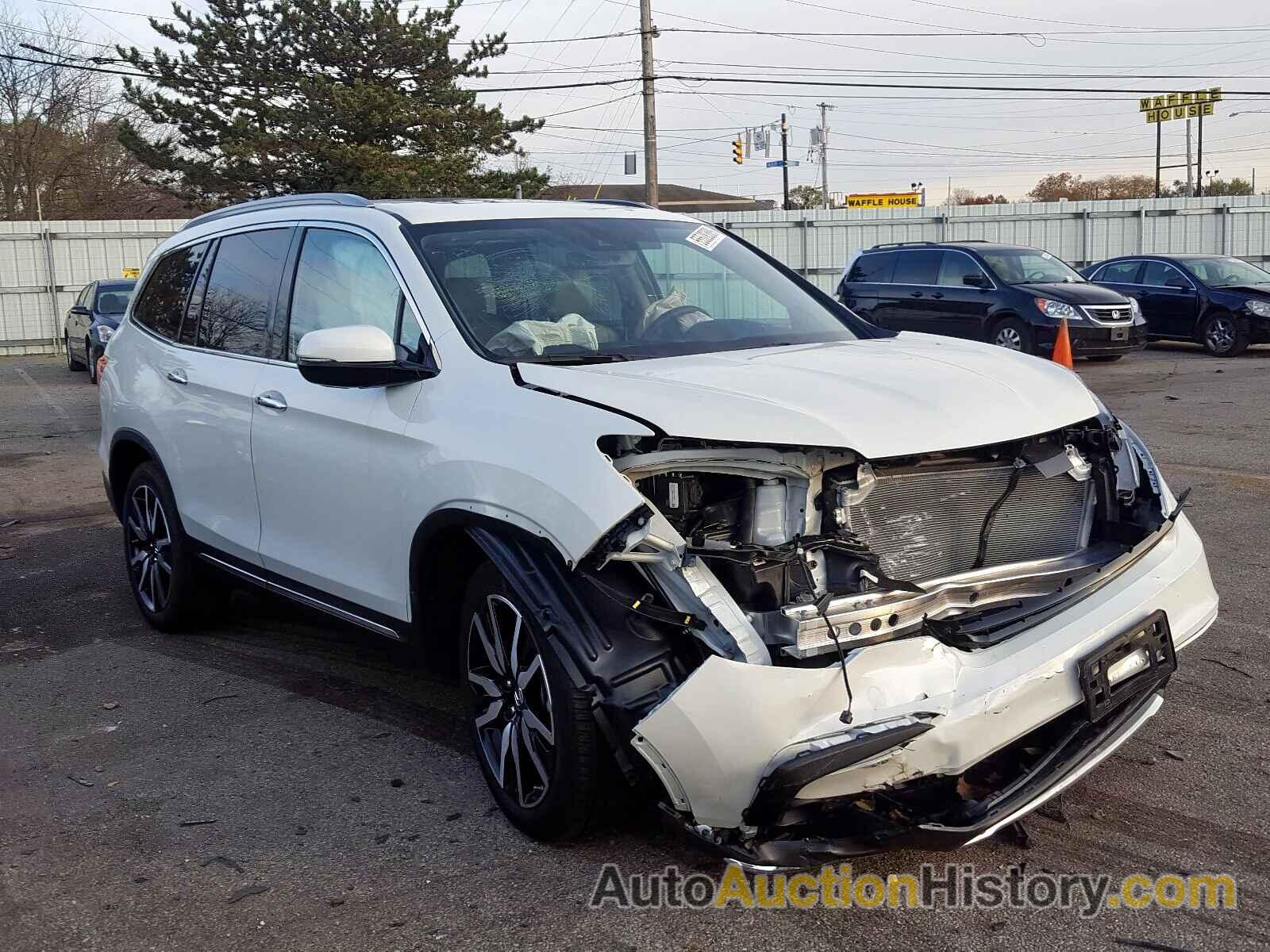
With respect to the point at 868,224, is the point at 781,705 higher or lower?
lower

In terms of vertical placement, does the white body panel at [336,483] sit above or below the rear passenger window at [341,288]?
below

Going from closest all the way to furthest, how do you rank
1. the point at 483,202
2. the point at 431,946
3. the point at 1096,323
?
1. the point at 431,946
2. the point at 483,202
3. the point at 1096,323

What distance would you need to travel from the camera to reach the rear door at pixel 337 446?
13.2 feet

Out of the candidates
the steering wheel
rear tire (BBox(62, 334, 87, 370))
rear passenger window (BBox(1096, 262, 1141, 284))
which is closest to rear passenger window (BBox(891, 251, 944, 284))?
rear passenger window (BBox(1096, 262, 1141, 284))

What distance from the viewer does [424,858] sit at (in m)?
3.54

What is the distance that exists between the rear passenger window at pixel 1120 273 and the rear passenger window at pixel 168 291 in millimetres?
16800

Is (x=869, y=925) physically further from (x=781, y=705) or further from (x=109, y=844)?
(x=109, y=844)

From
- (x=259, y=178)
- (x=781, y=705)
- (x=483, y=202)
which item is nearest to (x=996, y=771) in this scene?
(x=781, y=705)

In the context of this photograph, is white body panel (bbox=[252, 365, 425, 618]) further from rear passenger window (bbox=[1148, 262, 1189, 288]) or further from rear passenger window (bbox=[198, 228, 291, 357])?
rear passenger window (bbox=[1148, 262, 1189, 288])

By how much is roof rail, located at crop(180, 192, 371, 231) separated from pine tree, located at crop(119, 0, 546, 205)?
86.5 feet

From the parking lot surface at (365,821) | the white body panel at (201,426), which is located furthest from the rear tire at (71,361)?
the white body panel at (201,426)

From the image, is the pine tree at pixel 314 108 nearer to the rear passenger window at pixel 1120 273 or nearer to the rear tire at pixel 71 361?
the rear tire at pixel 71 361

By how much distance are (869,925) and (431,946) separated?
3.56 ft

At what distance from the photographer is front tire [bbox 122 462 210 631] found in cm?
562
